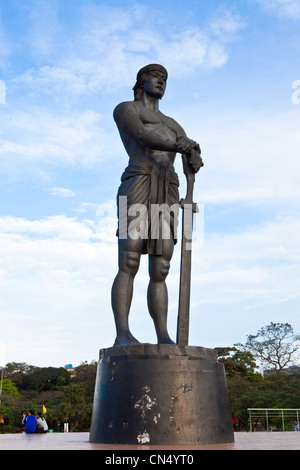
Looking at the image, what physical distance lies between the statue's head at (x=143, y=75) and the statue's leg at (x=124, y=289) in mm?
1849

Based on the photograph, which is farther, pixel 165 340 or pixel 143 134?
pixel 143 134

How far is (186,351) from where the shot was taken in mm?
4586

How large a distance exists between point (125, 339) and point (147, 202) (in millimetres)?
1450

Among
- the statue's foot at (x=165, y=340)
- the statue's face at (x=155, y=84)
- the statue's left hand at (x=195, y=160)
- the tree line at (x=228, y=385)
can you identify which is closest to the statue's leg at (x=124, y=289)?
the statue's foot at (x=165, y=340)

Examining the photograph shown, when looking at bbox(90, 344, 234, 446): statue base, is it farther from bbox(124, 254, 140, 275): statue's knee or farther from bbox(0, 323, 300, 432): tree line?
bbox(0, 323, 300, 432): tree line

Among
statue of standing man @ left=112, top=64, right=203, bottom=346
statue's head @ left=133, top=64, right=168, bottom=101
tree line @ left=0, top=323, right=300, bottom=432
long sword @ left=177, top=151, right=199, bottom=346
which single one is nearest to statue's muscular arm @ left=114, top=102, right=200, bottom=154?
statue of standing man @ left=112, top=64, right=203, bottom=346

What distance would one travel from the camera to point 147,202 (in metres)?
5.45

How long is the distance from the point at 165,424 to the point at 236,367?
147ft

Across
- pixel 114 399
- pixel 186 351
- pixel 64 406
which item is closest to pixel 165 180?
pixel 186 351

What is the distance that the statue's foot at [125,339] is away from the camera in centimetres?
494

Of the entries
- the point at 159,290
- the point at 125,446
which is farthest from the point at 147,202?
the point at 125,446

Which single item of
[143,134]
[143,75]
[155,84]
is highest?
[143,75]

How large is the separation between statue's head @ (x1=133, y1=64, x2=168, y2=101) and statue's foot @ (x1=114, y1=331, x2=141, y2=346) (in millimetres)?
2692

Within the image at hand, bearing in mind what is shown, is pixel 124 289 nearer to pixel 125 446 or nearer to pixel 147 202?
pixel 147 202
